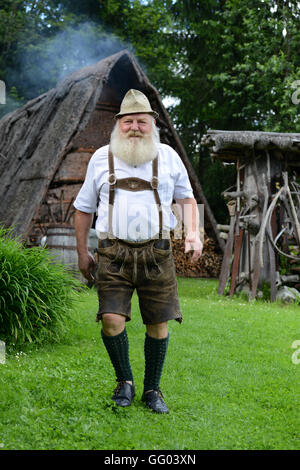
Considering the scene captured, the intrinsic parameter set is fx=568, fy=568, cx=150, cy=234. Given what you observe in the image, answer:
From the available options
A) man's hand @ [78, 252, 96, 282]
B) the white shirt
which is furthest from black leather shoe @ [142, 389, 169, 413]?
the white shirt

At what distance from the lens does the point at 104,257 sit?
3.57 m

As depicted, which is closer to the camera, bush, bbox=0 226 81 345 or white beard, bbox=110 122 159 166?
white beard, bbox=110 122 159 166

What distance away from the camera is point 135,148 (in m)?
3.52

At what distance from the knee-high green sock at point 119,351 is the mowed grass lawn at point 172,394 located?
0.20m

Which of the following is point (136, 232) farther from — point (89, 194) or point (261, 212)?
point (261, 212)

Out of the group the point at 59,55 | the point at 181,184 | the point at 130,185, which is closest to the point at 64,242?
the point at 181,184

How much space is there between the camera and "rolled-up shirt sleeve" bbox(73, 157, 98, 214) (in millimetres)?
3658

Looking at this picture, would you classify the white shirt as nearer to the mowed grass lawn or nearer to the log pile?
the mowed grass lawn

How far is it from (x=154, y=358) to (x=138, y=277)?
1.80 feet

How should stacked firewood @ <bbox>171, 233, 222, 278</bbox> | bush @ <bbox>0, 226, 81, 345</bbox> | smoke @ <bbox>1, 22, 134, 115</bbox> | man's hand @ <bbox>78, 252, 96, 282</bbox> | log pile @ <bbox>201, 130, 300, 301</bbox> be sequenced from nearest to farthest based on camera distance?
man's hand @ <bbox>78, 252, 96, 282</bbox> < bush @ <bbox>0, 226, 81, 345</bbox> < log pile @ <bbox>201, 130, 300, 301</bbox> < stacked firewood @ <bbox>171, 233, 222, 278</bbox> < smoke @ <bbox>1, 22, 134, 115</bbox>

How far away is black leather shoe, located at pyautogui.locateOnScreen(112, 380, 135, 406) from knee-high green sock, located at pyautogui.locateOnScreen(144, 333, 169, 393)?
121 mm
